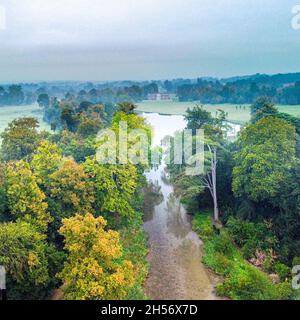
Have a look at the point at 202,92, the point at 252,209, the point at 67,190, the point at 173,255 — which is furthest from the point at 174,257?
the point at 202,92

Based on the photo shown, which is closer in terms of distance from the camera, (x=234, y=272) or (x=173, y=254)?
(x=234, y=272)

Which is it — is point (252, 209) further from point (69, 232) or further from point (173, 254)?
point (69, 232)

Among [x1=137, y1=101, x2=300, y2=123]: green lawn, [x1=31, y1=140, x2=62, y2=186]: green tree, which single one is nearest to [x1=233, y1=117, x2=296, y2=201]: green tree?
[x1=31, y1=140, x2=62, y2=186]: green tree

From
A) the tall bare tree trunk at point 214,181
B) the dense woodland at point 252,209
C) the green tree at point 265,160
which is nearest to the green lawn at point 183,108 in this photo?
the dense woodland at point 252,209

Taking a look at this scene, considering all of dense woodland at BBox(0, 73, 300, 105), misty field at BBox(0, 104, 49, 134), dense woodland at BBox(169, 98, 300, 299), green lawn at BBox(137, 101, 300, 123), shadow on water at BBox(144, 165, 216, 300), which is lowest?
shadow on water at BBox(144, 165, 216, 300)

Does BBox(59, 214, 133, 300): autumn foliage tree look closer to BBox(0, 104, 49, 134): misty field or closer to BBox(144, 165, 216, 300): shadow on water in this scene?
BBox(144, 165, 216, 300): shadow on water
